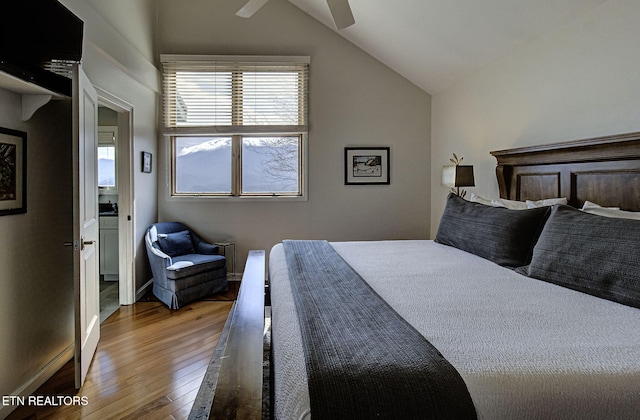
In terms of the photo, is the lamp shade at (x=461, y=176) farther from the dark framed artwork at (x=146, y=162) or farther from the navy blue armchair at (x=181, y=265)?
the dark framed artwork at (x=146, y=162)

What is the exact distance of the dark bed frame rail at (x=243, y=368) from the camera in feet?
3.05

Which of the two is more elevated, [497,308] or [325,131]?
[325,131]

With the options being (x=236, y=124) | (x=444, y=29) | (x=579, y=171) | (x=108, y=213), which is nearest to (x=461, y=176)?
(x=579, y=171)

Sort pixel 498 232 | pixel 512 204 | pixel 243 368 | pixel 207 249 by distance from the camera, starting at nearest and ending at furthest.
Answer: pixel 243 368
pixel 498 232
pixel 512 204
pixel 207 249

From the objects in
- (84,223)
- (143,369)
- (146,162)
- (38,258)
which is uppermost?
(146,162)

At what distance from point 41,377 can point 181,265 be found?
1.56 meters

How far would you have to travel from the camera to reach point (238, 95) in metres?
4.65

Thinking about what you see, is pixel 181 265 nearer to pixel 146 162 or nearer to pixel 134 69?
pixel 146 162

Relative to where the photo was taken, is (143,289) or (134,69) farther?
(143,289)

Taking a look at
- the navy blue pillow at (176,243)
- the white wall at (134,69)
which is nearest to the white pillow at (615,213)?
the white wall at (134,69)

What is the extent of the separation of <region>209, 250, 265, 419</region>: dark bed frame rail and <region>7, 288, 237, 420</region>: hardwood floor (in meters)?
0.89

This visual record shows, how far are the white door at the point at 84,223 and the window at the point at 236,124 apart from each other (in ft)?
5.90

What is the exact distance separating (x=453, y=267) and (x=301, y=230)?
2.78m

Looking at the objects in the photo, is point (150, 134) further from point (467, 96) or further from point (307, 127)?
point (467, 96)
